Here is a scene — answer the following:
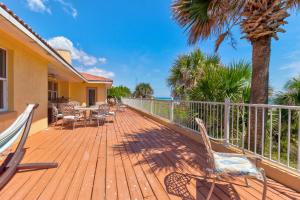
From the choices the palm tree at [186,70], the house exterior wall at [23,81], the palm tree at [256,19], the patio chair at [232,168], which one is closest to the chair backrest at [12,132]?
the house exterior wall at [23,81]

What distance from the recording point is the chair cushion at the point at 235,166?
1.95m

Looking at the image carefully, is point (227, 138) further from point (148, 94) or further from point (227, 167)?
point (148, 94)

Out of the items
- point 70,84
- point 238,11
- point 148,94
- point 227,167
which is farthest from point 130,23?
point 148,94

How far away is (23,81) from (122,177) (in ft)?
14.2

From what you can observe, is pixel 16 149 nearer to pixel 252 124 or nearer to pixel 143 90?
pixel 252 124

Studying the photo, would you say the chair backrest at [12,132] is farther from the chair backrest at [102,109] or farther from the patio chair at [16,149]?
the chair backrest at [102,109]

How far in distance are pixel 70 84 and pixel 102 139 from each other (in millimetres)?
11917

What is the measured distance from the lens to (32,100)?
5633 mm

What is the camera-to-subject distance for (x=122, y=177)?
275 cm

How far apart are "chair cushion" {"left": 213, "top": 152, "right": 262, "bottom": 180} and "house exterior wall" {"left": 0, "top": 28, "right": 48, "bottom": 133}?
450 centimetres

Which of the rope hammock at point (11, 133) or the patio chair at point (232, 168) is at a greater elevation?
the rope hammock at point (11, 133)

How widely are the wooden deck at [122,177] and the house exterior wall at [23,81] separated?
4.16ft

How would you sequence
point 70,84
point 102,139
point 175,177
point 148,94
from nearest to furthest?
point 175,177
point 102,139
point 70,84
point 148,94

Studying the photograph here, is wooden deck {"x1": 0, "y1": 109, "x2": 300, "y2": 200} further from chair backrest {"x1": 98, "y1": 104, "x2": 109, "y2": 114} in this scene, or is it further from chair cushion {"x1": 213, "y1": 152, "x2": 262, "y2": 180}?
chair backrest {"x1": 98, "y1": 104, "x2": 109, "y2": 114}
